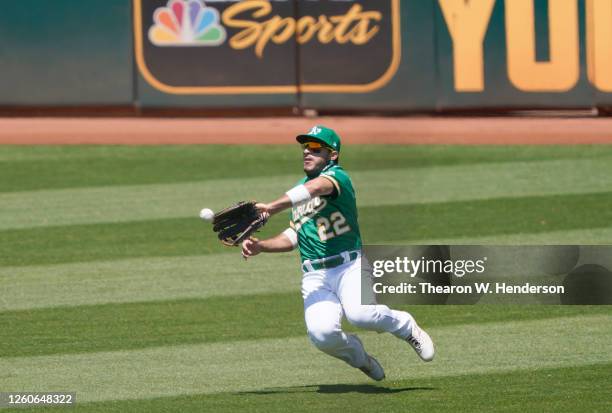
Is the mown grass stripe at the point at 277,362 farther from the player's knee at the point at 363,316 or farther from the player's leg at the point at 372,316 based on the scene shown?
the player's knee at the point at 363,316

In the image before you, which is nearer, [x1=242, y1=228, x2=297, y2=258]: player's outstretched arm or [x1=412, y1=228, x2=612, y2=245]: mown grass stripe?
[x1=242, y1=228, x2=297, y2=258]: player's outstretched arm

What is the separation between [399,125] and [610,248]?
43.4 feet

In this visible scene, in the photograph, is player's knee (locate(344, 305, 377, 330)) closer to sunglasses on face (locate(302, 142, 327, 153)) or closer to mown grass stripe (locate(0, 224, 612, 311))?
sunglasses on face (locate(302, 142, 327, 153))

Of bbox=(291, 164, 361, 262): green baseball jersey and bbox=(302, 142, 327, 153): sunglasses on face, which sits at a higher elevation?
bbox=(302, 142, 327, 153): sunglasses on face

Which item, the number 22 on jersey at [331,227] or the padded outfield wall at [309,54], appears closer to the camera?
the number 22 on jersey at [331,227]

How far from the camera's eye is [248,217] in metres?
8.32

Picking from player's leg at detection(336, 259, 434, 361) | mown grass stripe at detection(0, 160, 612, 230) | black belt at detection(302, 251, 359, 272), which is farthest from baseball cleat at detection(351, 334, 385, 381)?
mown grass stripe at detection(0, 160, 612, 230)

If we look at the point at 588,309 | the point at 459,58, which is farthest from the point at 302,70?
the point at 588,309

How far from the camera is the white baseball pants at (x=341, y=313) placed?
898cm

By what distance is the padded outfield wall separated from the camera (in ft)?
64.1

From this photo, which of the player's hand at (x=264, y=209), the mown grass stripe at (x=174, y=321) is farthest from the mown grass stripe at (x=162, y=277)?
the player's hand at (x=264, y=209)

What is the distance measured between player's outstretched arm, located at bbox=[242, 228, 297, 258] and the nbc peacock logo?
37.4 feet

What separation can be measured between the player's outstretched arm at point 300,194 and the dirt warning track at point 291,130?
10373 millimetres

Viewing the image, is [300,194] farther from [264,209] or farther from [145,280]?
[145,280]
